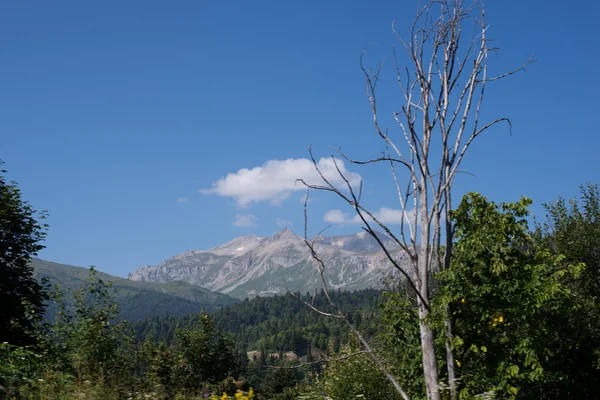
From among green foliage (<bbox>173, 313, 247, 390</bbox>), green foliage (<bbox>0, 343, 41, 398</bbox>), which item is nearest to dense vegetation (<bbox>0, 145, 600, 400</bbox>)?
green foliage (<bbox>0, 343, 41, 398</bbox>)

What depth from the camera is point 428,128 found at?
575 cm

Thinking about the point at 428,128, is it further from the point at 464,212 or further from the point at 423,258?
the point at 464,212

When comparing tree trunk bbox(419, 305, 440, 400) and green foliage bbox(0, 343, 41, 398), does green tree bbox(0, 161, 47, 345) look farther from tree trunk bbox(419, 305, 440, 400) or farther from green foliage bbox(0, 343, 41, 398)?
tree trunk bbox(419, 305, 440, 400)

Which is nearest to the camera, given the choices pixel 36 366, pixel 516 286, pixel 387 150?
pixel 387 150

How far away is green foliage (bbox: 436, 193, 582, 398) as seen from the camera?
38.5 ft

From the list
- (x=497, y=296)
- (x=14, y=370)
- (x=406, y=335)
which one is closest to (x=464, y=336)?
(x=497, y=296)

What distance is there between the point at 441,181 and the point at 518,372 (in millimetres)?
8797

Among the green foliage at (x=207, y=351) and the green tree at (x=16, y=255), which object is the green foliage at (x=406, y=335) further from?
the green foliage at (x=207, y=351)

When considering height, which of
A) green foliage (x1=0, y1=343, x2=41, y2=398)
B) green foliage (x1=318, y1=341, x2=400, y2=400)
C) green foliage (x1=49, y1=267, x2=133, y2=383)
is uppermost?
green foliage (x1=49, y1=267, x2=133, y2=383)

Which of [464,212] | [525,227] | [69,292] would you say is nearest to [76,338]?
[69,292]

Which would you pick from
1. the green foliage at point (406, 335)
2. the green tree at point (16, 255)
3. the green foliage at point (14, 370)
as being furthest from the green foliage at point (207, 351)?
the green foliage at point (14, 370)

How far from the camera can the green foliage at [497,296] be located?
11.7 m

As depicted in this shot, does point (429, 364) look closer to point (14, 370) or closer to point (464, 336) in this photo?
point (14, 370)

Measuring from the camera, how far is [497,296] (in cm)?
1198
